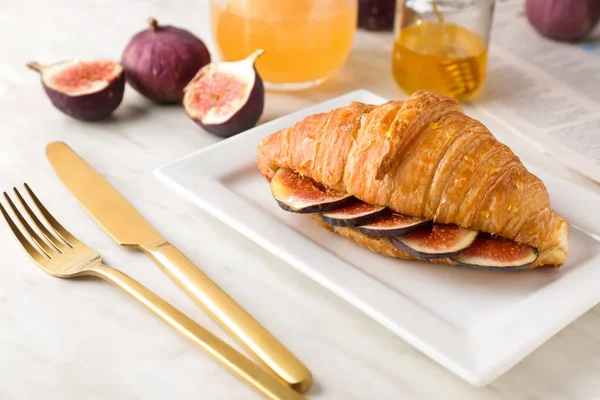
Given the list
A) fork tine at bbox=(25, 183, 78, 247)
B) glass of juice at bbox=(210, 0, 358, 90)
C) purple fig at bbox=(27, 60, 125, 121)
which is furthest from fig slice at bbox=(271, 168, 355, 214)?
purple fig at bbox=(27, 60, 125, 121)

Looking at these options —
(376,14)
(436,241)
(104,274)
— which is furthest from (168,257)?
(376,14)

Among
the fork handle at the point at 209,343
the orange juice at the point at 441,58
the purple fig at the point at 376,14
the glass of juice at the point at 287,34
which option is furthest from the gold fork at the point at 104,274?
the purple fig at the point at 376,14

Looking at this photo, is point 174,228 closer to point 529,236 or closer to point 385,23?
point 529,236

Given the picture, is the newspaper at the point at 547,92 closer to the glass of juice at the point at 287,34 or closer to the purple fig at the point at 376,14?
the purple fig at the point at 376,14

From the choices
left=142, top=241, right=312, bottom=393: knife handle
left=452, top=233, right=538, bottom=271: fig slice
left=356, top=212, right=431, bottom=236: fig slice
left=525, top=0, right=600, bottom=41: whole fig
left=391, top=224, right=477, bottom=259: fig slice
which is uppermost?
left=525, top=0, right=600, bottom=41: whole fig

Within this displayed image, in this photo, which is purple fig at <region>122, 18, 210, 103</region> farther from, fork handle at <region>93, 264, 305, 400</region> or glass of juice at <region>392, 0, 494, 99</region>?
fork handle at <region>93, 264, 305, 400</region>

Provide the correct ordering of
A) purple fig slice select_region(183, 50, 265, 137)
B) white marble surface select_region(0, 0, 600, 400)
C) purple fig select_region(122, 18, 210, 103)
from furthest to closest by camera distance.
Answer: purple fig select_region(122, 18, 210, 103) → purple fig slice select_region(183, 50, 265, 137) → white marble surface select_region(0, 0, 600, 400)
